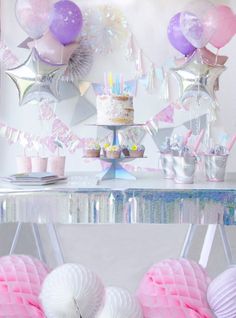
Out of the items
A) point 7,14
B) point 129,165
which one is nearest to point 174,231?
point 129,165

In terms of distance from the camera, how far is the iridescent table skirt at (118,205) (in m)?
1.64

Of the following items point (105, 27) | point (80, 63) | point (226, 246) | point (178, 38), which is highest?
point (105, 27)

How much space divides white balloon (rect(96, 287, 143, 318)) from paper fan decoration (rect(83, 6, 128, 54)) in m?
2.32

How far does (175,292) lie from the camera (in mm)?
858

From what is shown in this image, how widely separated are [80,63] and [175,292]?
2208mm

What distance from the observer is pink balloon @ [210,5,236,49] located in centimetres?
246

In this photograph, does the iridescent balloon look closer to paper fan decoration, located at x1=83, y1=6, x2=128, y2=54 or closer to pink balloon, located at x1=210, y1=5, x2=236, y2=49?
pink balloon, located at x1=210, y1=5, x2=236, y2=49

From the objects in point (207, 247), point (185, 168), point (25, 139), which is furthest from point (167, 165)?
point (25, 139)

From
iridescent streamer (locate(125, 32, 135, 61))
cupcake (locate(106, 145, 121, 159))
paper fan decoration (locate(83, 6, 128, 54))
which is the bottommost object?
cupcake (locate(106, 145, 121, 159))

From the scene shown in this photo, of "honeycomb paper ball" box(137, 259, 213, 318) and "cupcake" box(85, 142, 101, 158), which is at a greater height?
"cupcake" box(85, 142, 101, 158)

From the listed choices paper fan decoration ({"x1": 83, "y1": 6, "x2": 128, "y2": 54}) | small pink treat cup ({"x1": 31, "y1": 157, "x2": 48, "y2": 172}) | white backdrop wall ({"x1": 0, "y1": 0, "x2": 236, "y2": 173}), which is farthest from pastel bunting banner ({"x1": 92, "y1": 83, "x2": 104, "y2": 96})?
small pink treat cup ({"x1": 31, "y1": 157, "x2": 48, "y2": 172})

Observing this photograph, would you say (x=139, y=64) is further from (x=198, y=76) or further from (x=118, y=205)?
(x=118, y=205)

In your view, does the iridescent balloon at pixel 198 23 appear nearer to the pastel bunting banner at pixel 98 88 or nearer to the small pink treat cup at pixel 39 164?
the pastel bunting banner at pixel 98 88

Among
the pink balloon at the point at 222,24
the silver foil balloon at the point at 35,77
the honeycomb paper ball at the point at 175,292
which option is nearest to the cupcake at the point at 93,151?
the silver foil balloon at the point at 35,77
